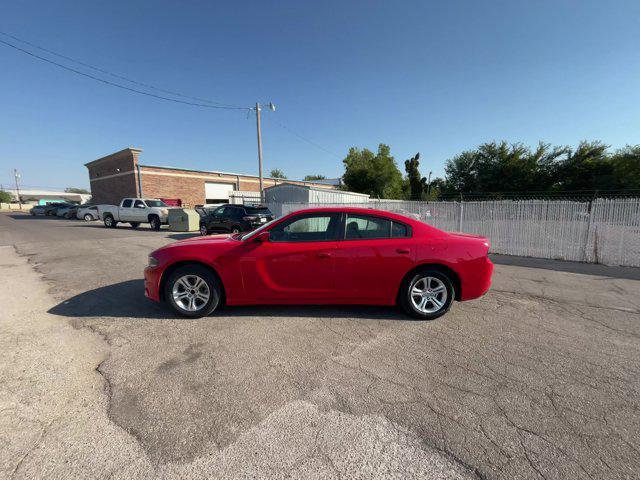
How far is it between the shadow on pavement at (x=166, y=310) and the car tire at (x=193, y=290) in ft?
0.68

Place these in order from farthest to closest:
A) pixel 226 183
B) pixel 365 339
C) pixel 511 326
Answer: pixel 226 183, pixel 511 326, pixel 365 339

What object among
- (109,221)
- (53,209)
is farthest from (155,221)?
(53,209)

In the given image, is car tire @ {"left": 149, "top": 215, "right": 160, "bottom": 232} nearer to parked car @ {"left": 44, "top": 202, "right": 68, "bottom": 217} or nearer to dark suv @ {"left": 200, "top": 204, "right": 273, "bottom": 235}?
dark suv @ {"left": 200, "top": 204, "right": 273, "bottom": 235}

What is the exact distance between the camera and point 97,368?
273cm

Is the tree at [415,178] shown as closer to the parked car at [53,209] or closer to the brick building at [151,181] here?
the brick building at [151,181]

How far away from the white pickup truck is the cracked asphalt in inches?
611

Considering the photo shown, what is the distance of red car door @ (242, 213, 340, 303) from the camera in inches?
147

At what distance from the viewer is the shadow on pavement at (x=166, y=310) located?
3965 millimetres

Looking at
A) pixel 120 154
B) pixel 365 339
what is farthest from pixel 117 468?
pixel 120 154

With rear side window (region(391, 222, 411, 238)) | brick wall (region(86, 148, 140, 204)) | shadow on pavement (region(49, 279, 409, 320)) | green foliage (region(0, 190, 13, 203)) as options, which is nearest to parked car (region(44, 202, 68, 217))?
brick wall (region(86, 148, 140, 204))

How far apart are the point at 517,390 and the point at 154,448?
2.78 m

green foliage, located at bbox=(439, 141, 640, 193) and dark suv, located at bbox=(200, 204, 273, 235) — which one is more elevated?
green foliage, located at bbox=(439, 141, 640, 193)

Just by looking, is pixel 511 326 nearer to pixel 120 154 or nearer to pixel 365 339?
pixel 365 339

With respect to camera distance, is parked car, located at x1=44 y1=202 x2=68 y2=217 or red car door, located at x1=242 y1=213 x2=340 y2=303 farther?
parked car, located at x1=44 y1=202 x2=68 y2=217
